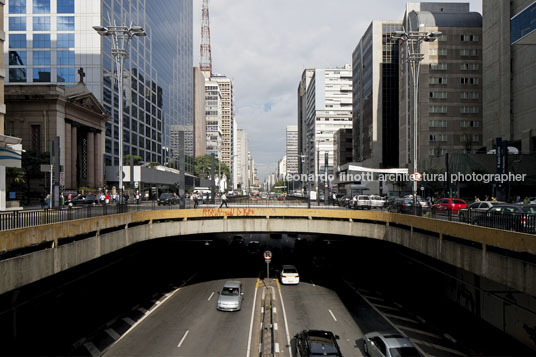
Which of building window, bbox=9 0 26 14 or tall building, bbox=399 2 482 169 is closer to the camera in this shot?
building window, bbox=9 0 26 14

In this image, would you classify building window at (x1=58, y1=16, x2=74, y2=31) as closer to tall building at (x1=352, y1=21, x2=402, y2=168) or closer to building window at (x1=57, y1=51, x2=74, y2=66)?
building window at (x1=57, y1=51, x2=74, y2=66)

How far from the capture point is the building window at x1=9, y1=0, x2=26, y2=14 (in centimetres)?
6344

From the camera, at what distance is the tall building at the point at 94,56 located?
63.4 m

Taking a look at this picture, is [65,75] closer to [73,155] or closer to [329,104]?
[73,155]

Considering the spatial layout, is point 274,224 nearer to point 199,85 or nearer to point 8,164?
point 8,164

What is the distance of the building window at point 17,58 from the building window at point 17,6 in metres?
7.15

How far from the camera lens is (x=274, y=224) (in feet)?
101

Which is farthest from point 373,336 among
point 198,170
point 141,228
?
point 198,170

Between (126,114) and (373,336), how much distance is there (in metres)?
70.6

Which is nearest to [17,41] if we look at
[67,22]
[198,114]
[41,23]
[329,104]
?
[41,23]

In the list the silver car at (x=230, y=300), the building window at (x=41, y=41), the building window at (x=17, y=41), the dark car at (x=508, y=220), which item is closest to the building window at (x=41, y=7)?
the building window at (x=41, y=41)

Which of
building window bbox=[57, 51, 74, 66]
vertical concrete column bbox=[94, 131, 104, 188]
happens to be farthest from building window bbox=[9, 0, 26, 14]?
vertical concrete column bbox=[94, 131, 104, 188]

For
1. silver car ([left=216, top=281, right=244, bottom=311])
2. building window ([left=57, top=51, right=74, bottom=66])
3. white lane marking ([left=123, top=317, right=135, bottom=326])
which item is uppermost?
building window ([left=57, top=51, right=74, bottom=66])

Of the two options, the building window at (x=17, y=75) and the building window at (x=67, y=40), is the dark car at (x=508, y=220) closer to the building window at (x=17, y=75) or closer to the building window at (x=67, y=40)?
the building window at (x=67, y=40)
